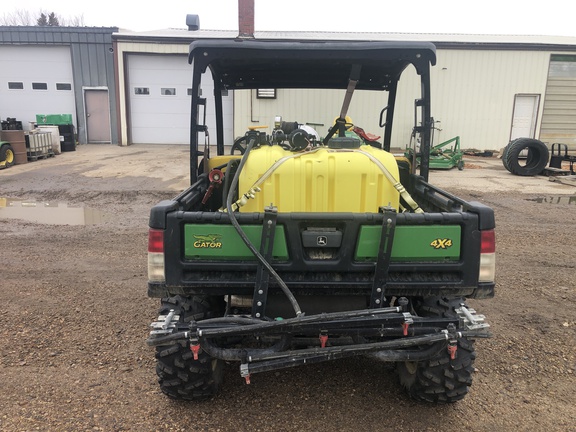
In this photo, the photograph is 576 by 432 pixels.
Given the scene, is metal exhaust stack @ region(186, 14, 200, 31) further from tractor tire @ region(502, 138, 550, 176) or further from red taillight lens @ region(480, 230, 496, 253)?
red taillight lens @ region(480, 230, 496, 253)

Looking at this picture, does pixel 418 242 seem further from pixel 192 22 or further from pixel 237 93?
pixel 192 22

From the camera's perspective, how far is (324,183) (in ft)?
10.2

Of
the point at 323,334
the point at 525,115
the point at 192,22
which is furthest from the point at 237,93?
the point at 323,334

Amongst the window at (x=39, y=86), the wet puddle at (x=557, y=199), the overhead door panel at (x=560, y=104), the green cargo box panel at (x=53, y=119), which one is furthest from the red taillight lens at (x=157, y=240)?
the window at (x=39, y=86)

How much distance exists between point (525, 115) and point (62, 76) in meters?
17.8

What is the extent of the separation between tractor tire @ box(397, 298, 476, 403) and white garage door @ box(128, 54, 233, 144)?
52.6ft

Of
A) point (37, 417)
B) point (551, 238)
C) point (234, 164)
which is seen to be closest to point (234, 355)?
point (37, 417)

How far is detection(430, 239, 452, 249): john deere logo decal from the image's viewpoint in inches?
105

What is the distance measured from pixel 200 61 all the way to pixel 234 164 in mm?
A: 827

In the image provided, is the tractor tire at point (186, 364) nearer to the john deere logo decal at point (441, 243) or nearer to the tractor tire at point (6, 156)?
the john deere logo decal at point (441, 243)

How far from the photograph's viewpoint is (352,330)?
2475 millimetres

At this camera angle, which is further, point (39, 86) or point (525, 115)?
point (39, 86)

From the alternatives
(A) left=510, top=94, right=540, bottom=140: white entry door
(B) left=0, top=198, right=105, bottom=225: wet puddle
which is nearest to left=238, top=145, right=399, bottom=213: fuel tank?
(B) left=0, top=198, right=105, bottom=225: wet puddle

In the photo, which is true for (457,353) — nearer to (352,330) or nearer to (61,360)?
(352,330)
